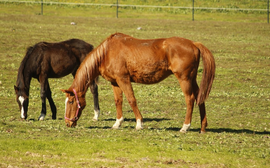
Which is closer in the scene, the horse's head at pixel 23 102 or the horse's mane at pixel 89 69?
the horse's mane at pixel 89 69

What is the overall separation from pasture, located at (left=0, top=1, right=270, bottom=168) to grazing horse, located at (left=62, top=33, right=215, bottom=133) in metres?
0.69

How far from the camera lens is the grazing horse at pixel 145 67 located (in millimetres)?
9984

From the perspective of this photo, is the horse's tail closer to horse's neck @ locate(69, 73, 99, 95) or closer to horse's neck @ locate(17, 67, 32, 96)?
horse's neck @ locate(69, 73, 99, 95)

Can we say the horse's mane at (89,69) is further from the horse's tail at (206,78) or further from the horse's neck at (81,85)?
the horse's tail at (206,78)

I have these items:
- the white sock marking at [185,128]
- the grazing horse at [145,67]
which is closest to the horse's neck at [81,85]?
the grazing horse at [145,67]

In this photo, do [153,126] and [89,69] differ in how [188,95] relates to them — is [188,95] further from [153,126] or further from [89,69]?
[89,69]

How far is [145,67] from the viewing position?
10.2 m

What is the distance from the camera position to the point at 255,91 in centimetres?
1730

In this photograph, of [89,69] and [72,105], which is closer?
[72,105]

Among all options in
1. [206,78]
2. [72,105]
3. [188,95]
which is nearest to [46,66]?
[72,105]

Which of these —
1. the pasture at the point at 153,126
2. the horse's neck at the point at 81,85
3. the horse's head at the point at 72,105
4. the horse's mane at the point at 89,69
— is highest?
the horse's mane at the point at 89,69

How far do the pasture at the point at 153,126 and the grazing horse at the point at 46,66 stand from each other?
593mm

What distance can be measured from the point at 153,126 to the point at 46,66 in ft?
12.1

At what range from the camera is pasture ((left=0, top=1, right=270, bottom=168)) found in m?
7.95
